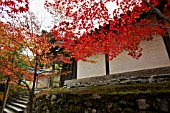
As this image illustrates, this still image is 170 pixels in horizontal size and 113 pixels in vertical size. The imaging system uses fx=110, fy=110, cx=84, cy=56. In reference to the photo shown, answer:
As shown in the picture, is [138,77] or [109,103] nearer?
[109,103]

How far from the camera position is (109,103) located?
3.52 meters

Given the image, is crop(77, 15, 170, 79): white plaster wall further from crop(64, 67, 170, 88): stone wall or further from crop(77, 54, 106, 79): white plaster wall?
crop(64, 67, 170, 88): stone wall

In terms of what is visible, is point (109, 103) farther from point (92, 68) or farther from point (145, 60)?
point (92, 68)

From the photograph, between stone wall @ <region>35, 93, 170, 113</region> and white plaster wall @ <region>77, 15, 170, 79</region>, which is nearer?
stone wall @ <region>35, 93, 170, 113</region>

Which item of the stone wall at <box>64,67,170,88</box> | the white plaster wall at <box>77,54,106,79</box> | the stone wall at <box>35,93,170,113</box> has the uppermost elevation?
the white plaster wall at <box>77,54,106,79</box>

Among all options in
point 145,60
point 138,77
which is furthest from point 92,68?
point 138,77

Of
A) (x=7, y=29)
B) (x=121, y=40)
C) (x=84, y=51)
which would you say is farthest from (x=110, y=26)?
(x=7, y=29)

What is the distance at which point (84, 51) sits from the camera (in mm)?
9102

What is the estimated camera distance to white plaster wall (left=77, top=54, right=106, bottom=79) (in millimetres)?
9031

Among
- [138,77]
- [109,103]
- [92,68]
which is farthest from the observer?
[92,68]

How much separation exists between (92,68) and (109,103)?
624 centimetres

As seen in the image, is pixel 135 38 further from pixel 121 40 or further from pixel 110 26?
pixel 110 26

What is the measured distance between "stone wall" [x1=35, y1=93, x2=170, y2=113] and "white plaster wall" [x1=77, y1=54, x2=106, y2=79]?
4248mm

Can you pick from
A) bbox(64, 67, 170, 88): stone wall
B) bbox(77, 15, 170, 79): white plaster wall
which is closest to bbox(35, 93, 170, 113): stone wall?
bbox(64, 67, 170, 88): stone wall
